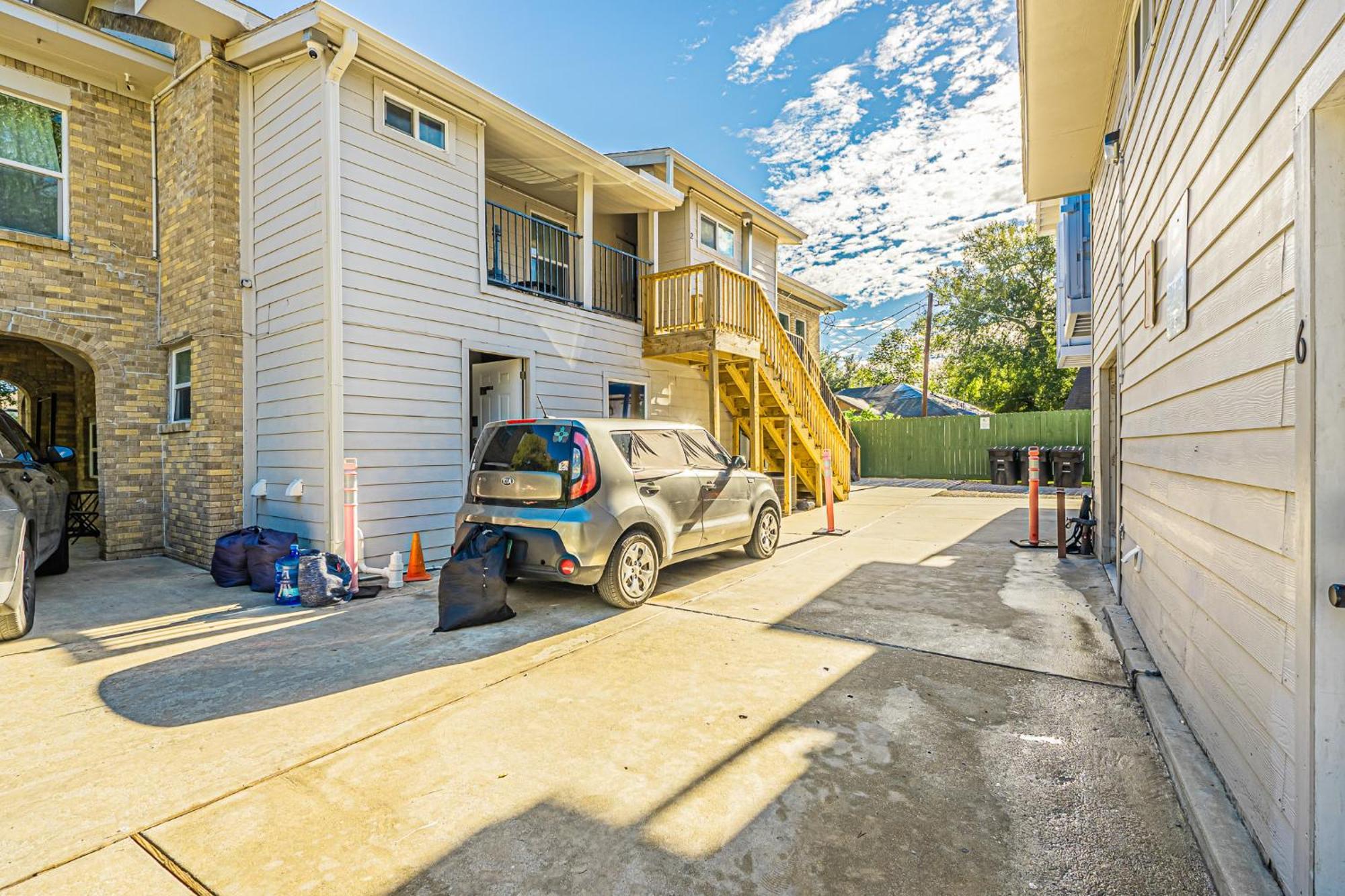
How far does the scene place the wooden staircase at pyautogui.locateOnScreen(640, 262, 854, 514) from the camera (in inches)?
387

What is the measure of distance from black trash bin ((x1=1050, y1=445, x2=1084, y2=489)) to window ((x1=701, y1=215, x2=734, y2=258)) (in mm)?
10398

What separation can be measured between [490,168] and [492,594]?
23.6 feet

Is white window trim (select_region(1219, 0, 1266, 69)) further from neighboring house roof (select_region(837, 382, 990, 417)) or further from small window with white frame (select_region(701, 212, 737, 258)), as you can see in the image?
neighboring house roof (select_region(837, 382, 990, 417))

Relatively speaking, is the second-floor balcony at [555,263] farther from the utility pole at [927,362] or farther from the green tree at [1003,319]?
the green tree at [1003,319]

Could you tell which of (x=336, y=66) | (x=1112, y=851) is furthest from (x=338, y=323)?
(x=1112, y=851)

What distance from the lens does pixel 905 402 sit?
30438 mm

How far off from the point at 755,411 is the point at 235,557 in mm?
7204

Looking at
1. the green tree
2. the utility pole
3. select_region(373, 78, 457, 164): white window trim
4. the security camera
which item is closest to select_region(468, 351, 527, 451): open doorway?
select_region(373, 78, 457, 164): white window trim

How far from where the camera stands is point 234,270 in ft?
24.3

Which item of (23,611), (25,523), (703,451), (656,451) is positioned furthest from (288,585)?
(703,451)

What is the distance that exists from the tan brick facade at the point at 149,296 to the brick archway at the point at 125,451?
12 millimetres

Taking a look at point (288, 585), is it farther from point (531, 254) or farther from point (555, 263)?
point (555, 263)

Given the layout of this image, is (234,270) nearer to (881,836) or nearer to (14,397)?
(881,836)

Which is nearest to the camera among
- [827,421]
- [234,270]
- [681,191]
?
[234,270]
